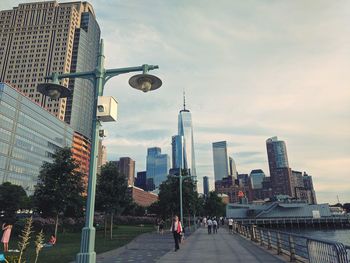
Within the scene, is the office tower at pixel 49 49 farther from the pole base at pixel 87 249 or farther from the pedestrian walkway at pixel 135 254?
the pole base at pixel 87 249

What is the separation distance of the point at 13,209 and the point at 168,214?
21798 millimetres

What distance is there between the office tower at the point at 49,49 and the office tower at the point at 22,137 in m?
39.1

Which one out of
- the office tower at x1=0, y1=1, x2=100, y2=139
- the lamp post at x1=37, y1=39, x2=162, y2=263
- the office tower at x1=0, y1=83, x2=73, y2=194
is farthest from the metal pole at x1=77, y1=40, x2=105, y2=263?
the office tower at x1=0, y1=1, x2=100, y2=139

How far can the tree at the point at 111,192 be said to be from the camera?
89.0 feet

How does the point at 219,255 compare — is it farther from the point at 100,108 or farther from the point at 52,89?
the point at 52,89

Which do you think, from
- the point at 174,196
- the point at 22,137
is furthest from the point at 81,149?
the point at 174,196

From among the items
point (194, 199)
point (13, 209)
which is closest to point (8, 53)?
point (13, 209)

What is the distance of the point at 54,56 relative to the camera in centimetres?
15900

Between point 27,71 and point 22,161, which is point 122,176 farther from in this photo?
point 27,71

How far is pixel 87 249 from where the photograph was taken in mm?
6199

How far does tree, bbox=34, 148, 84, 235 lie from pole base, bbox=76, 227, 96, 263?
18890mm

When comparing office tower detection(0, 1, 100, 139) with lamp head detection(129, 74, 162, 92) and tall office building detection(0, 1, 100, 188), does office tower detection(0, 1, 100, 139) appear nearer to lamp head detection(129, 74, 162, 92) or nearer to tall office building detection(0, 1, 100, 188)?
tall office building detection(0, 1, 100, 188)

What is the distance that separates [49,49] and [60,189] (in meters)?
157

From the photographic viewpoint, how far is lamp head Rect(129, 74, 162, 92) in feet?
25.4
